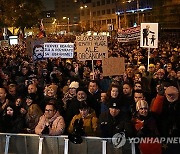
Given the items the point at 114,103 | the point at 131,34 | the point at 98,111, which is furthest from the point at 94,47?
the point at 131,34

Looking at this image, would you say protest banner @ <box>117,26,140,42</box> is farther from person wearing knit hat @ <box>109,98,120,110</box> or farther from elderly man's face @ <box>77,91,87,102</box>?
person wearing knit hat @ <box>109,98,120,110</box>

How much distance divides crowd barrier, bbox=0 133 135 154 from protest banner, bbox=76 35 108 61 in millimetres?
5674

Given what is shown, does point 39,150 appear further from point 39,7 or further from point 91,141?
point 39,7

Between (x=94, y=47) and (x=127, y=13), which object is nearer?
(x=94, y=47)

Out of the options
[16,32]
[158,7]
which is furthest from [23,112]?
[158,7]

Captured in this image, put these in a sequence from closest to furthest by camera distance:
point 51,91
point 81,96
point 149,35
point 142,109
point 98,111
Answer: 1. point 142,109
2. point 81,96
3. point 98,111
4. point 51,91
5. point 149,35

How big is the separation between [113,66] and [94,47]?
1117mm

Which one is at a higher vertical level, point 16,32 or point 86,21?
point 86,21

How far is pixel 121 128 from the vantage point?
20.4ft

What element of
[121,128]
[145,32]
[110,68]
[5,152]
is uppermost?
[145,32]

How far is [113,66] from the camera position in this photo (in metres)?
11.4

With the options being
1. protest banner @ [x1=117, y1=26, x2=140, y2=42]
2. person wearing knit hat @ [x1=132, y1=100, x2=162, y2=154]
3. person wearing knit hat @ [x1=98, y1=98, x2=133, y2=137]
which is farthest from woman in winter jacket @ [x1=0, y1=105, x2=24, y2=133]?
protest banner @ [x1=117, y1=26, x2=140, y2=42]

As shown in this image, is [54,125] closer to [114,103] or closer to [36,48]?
[114,103]

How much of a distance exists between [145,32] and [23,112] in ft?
21.3
